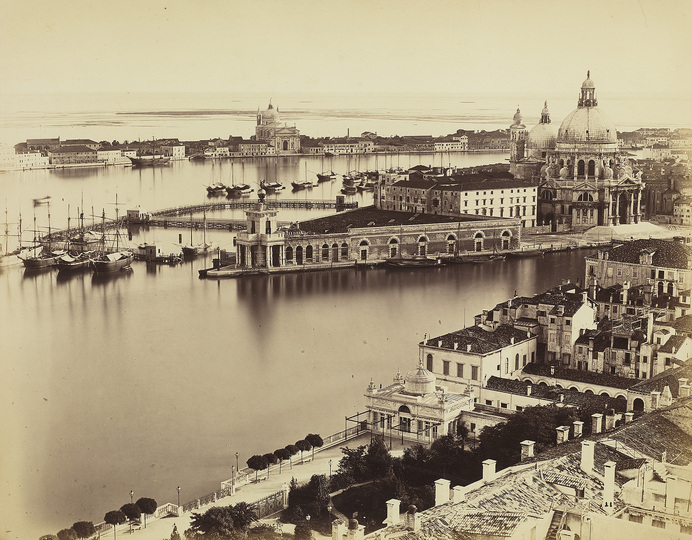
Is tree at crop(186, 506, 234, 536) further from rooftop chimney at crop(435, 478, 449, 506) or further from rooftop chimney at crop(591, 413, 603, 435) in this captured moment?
rooftop chimney at crop(591, 413, 603, 435)

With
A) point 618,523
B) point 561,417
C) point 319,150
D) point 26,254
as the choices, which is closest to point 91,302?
point 26,254

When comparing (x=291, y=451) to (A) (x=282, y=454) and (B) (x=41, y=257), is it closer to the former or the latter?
(A) (x=282, y=454)

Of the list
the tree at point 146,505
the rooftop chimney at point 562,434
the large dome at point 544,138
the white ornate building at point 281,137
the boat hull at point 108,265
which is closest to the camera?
the tree at point 146,505

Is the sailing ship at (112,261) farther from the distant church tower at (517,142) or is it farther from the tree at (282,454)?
the distant church tower at (517,142)

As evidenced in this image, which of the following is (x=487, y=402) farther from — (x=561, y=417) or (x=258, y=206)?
(x=258, y=206)

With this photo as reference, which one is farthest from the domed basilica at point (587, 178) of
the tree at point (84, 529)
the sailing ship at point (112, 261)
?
the tree at point (84, 529)

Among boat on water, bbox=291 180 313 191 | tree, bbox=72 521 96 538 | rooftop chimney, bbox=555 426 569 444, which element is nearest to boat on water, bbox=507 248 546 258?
rooftop chimney, bbox=555 426 569 444
